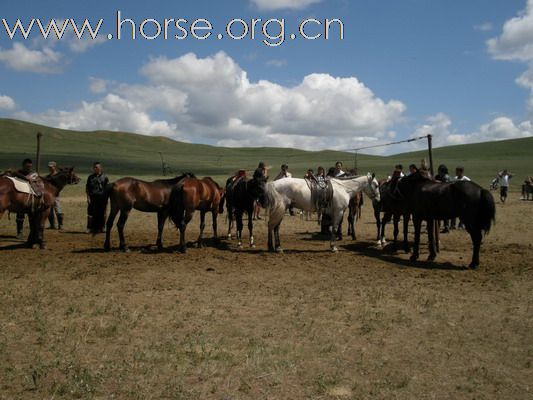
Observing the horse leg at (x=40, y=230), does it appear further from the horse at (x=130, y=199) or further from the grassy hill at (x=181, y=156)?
the grassy hill at (x=181, y=156)

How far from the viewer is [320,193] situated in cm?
1222

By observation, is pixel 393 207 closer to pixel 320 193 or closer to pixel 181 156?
pixel 320 193

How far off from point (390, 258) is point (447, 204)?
72.2 inches

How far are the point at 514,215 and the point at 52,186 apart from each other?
18.9 meters

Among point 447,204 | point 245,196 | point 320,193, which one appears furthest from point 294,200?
point 447,204

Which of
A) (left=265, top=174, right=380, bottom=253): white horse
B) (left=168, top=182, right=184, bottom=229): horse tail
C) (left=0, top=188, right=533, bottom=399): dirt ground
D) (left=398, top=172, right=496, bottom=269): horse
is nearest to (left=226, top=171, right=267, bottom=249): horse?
(left=265, top=174, right=380, bottom=253): white horse

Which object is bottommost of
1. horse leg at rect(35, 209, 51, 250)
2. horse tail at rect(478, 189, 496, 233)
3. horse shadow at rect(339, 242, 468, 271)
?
horse shadow at rect(339, 242, 468, 271)

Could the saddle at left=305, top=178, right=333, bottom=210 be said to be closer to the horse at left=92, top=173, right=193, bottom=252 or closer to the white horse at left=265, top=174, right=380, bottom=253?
the white horse at left=265, top=174, right=380, bottom=253

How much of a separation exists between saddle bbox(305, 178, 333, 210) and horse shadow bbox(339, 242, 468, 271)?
1422 millimetres

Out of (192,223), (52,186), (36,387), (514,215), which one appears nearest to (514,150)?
(514,215)

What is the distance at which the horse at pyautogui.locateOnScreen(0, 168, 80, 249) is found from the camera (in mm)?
11227

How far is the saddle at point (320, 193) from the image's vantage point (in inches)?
480

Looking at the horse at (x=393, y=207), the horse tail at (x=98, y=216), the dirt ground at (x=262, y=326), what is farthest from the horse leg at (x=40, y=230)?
the horse at (x=393, y=207)

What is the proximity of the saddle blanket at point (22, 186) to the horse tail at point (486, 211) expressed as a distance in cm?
1041
